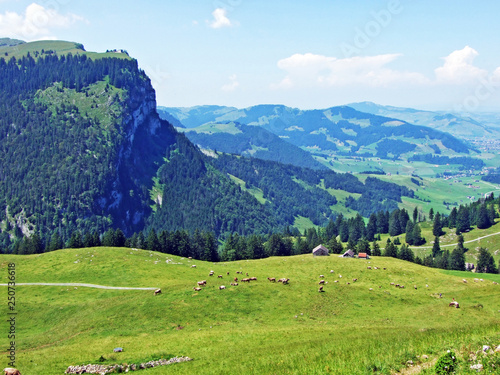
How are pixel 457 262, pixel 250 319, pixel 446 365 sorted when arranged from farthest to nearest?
pixel 457 262
pixel 250 319
pixel 446 365

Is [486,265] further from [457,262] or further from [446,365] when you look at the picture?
[446,365]

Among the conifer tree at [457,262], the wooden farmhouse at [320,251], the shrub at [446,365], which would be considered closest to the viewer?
the shrub at [446,365]

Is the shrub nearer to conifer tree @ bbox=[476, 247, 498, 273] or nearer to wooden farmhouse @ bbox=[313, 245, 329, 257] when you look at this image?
wooden farmhouse @ bbox=[313, 245, 329, 257]

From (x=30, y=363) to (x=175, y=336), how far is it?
16550 millimetres

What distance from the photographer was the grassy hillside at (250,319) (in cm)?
3472

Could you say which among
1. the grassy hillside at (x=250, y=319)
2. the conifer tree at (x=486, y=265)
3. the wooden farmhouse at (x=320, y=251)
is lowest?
the conifer tree at (x=486, y=265)

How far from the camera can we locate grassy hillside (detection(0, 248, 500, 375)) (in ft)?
114

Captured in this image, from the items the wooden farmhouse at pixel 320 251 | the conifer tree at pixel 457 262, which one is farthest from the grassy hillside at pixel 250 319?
the conifer tree at pixel 457 262

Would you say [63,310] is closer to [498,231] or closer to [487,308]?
[487,308]

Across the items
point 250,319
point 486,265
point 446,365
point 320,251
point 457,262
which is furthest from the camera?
point 457,262

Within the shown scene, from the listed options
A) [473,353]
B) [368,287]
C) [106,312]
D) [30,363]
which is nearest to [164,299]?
[106,312]

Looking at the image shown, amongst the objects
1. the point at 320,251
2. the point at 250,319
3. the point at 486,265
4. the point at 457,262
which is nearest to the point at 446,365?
the point at 250,319

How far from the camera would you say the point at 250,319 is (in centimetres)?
5512

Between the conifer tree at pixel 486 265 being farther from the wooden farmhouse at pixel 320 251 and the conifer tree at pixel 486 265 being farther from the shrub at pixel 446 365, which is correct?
the shrub at pixel 446 365
